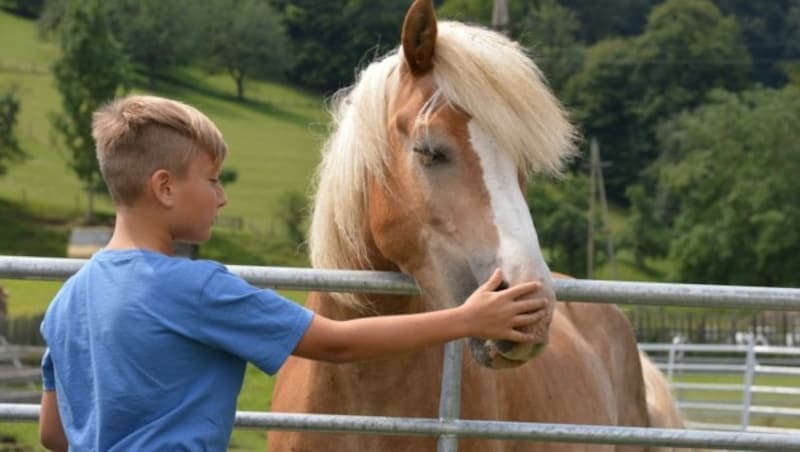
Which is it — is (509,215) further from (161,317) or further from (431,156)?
(161,317)

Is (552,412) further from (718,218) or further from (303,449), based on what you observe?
(718,218)

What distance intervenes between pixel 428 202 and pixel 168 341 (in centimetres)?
95

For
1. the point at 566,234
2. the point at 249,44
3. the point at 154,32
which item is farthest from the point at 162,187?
the point at 249,44

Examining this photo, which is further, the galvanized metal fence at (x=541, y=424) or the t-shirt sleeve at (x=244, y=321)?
the galvanized metal fence at (x=541, y=424)

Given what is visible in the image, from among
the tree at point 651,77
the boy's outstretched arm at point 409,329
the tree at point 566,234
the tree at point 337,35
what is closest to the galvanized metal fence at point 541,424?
the boy's outstretched arm at point 409,329

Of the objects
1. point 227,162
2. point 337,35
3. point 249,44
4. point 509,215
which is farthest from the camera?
point 249,44

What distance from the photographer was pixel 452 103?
10.9ft

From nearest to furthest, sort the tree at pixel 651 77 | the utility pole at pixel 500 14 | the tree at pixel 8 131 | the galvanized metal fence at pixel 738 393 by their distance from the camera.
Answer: the galvanized metal fence at pixel 738 393, the utility pole at pixel 500 14, the tree at pixel 8 131, the tree at pixel 651 77

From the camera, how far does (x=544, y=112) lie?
11.0 feet

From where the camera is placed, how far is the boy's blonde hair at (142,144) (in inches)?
98.7

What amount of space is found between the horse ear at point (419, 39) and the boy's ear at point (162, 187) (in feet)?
3.44

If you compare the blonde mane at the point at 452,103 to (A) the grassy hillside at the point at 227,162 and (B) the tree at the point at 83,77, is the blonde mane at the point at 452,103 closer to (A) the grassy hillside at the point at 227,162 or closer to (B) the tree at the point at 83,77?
(A) the grassy hillside at the point at 227,162

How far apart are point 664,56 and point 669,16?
582 cm

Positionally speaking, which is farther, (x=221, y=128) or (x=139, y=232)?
(x=221, y=128)
